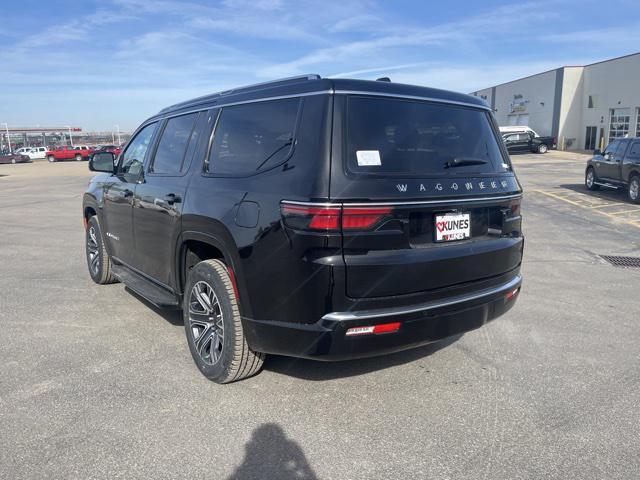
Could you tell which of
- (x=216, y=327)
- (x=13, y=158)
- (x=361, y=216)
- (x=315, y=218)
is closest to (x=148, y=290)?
(x=216, y=327)

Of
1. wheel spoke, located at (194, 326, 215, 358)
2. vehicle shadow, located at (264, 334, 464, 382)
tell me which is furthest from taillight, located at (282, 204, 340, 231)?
vehicle shadow, located at (264, 334, 464, 382)

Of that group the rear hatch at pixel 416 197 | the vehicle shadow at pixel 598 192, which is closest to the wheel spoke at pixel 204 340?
the rear hatch at pixel 416 197

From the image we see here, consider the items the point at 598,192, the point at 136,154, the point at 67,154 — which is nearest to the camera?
the point at 136,154

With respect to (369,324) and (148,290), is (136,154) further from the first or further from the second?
(369,324)

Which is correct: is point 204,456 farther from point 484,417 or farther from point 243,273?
point 484,417

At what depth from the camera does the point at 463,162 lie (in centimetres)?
338

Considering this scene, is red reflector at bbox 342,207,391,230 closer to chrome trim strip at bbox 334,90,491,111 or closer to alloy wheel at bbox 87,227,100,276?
chrome trim strip at bbox 334,90,491,111

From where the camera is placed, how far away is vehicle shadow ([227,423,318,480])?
268 cm

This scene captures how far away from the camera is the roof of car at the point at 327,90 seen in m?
3.02

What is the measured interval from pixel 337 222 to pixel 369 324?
592 millimetres

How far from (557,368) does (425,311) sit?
5.13 feet

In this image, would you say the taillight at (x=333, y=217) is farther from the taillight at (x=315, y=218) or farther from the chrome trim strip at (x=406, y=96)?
the chrome trim strip at (x=406, y=96)

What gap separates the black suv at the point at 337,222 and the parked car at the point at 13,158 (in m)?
56.2

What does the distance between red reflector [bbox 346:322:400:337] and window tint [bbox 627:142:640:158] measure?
13.8 metres
